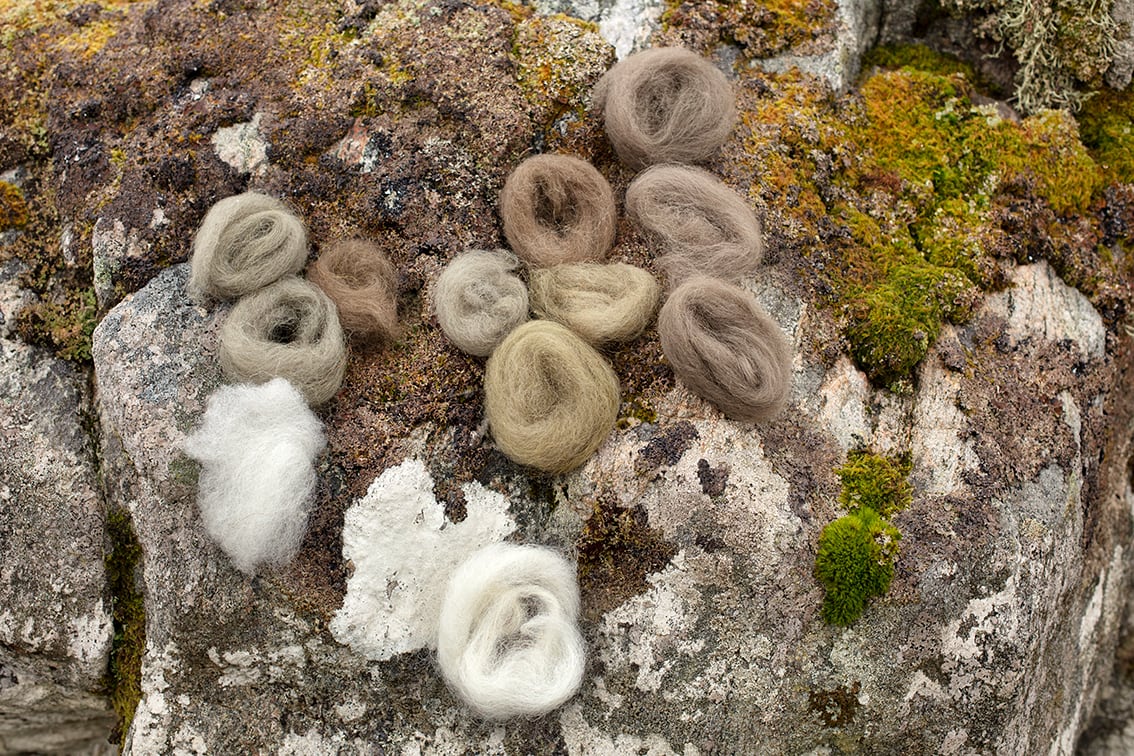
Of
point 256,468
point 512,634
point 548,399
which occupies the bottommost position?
point 512,634

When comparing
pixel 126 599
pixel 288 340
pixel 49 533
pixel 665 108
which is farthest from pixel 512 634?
pixel 665 108

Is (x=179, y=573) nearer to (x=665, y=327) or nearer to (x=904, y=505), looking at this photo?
(x=665, y=327)

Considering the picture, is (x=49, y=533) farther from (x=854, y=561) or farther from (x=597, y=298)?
(x=854, y=561)

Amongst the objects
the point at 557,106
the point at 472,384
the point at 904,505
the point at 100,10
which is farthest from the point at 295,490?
the point at 100,10

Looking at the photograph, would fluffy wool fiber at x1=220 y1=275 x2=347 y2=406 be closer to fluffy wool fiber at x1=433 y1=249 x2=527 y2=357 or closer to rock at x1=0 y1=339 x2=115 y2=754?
fluffy wool fiber at x1=433 y1=249 x2=527 y2=357

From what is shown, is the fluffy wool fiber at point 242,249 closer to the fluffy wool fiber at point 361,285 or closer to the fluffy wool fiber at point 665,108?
the fluffy wool fiber at point 361,285

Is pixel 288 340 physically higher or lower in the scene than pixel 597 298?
lower

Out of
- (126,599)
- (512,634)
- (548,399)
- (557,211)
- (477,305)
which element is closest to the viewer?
(512,634)

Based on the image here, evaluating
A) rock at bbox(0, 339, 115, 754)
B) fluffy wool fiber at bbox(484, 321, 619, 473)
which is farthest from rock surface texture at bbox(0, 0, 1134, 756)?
fluffy wool fiber at bbox(484, 321, 619, 473)
